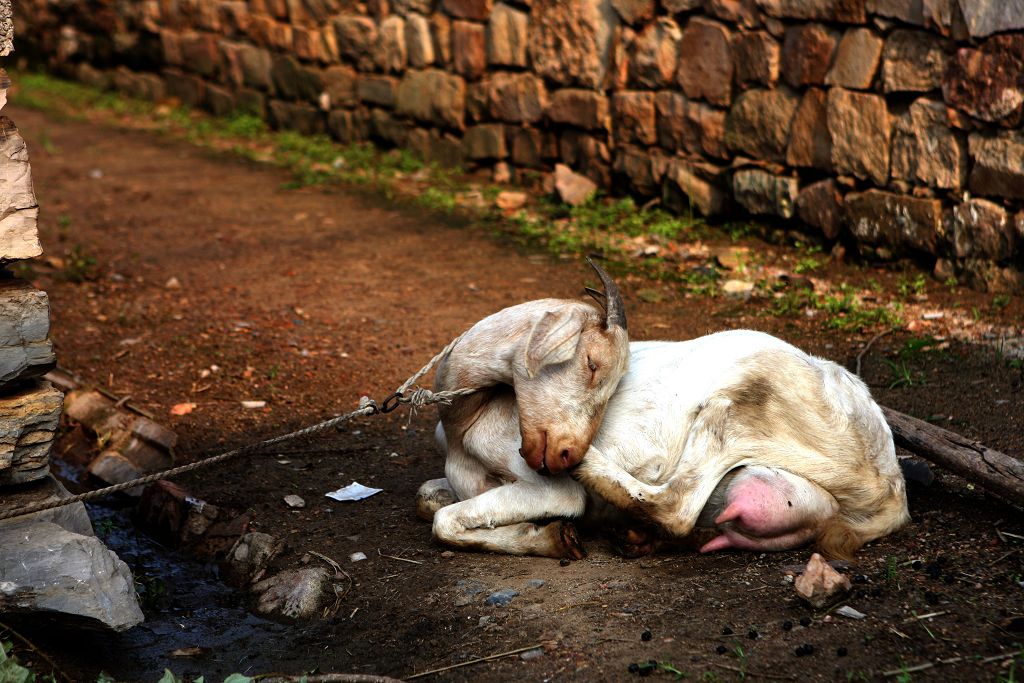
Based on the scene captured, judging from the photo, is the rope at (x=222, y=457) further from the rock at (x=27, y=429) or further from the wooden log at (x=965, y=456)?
the wooden log at (x=965, y=456)

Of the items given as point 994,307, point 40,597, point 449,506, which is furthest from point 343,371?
point 994,307

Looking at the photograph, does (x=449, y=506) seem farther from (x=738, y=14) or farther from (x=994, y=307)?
(x=738, y=14)

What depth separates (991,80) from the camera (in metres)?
6.22

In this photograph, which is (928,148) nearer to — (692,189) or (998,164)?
(998,164)

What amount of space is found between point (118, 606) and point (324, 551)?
839 mm

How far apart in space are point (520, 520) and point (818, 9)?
4.79 meters

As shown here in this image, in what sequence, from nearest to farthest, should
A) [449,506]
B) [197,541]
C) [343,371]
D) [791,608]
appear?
[791,608]
[449,506]
[197,541]
[343,371]

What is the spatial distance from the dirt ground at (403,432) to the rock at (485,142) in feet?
3.78

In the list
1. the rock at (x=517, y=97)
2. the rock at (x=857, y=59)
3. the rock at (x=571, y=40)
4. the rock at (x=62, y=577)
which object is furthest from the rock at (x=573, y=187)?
the rock at (x=62, y=577)

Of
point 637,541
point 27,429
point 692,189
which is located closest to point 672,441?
point 637,541

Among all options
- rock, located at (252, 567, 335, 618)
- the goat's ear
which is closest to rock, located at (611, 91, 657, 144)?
the goat's ear

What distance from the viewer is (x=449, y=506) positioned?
389 cm

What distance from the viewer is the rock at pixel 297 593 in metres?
3.80

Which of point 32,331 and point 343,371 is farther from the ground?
point 32,331
